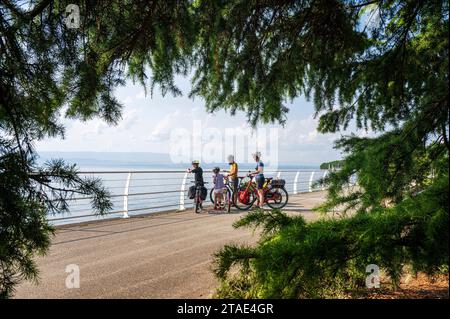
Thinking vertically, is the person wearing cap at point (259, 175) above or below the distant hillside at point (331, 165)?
below

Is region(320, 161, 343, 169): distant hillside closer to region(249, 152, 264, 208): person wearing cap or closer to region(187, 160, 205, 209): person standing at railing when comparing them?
region(187, 160, 205, 209): person standing at railing

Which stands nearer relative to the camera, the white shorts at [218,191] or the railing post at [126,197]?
the railing post at [126,197]

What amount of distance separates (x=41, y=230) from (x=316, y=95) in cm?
274

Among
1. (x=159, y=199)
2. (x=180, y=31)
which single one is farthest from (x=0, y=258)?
(x=159, y=199)

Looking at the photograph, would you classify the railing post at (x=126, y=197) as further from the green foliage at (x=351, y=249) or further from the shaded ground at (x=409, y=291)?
the green foliage at (x=351, y=249)

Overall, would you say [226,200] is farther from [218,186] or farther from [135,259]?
[135,259]

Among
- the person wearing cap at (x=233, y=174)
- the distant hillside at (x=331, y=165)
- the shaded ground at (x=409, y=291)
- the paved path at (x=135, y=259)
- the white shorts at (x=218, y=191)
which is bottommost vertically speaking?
the paved path at (x=135, y=259)

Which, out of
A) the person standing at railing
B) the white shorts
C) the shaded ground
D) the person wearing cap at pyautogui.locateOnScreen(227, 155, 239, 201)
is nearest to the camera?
the shaded ground

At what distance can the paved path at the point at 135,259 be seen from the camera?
402cm

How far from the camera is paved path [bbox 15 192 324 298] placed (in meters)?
4.02

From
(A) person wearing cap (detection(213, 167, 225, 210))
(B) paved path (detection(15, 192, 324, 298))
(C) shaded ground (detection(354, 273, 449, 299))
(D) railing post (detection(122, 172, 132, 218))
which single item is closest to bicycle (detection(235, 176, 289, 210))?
(A) person wearing cap (detection(213, 167, 225, 210))

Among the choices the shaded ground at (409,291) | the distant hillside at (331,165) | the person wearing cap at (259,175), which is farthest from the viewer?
the person wearing cap at (259,175)

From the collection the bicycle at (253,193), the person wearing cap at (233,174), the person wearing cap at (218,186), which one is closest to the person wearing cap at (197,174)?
the person wearing cap at (218,186)
